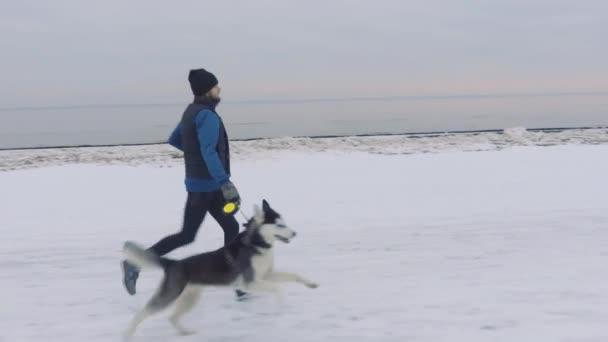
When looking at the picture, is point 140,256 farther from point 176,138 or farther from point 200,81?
point 200,81

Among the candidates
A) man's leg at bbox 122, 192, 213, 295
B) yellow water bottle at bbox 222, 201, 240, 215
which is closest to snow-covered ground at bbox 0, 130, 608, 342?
man's leg at bbox 122, 192, 213, 295

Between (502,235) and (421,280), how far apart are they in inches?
96.9

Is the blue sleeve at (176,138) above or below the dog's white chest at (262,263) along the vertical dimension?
above

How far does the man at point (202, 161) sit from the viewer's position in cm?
520

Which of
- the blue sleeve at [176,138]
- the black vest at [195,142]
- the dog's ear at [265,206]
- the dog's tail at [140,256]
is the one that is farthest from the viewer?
the blue sleeve at [176,138]

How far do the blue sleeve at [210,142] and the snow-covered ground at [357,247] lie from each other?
4.59 feet

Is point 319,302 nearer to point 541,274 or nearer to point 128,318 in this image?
point 128,318

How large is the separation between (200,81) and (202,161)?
0.75 meters

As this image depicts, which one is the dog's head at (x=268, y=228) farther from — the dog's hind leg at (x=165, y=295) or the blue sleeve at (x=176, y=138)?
the blue sleeve at (x=176, y=138)

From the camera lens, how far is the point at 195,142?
536 cm

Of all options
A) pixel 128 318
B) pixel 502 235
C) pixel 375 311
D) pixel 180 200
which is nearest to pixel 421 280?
pixel 375 311

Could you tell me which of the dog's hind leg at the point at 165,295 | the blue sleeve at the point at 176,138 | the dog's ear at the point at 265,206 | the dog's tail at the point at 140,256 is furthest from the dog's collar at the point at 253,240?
the blue sleeve at the point at 176,138

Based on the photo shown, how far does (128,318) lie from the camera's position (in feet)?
17.9

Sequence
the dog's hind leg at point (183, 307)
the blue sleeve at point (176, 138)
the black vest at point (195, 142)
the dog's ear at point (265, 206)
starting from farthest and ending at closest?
the blue sleeve at point (176, 138) → the black vest at point (195, 142) → the dog's ear at point (265, 206) → the dog's hind leg at point (183, 307)
